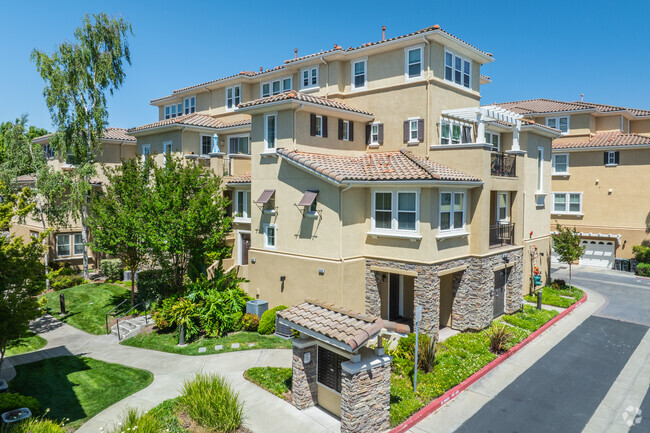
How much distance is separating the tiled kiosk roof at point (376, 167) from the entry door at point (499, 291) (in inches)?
223

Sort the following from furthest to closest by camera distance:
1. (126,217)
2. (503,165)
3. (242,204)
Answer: (242,204), (503,165), (126,217)

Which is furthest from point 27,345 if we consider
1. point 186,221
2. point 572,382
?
point 572,382

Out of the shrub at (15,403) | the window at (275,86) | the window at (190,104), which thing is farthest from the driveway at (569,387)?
the window at (190,104)

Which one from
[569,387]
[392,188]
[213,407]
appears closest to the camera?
[213,407]

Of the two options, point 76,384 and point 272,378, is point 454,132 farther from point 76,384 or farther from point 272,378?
point 76,384

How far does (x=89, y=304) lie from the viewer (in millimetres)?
25672

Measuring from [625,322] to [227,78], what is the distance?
94.0ft

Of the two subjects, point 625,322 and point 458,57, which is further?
point 458,57

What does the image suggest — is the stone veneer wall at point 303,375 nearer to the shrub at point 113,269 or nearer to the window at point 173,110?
the shrub at point 113,269

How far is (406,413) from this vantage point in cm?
1247

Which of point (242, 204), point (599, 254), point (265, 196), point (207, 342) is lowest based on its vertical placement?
point (207, 342)

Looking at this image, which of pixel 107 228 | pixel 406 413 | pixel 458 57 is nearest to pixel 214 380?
pixel 406 413

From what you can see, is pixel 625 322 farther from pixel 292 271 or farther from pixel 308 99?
pixel 308 99

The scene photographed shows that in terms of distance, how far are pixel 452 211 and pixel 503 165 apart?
519cm
